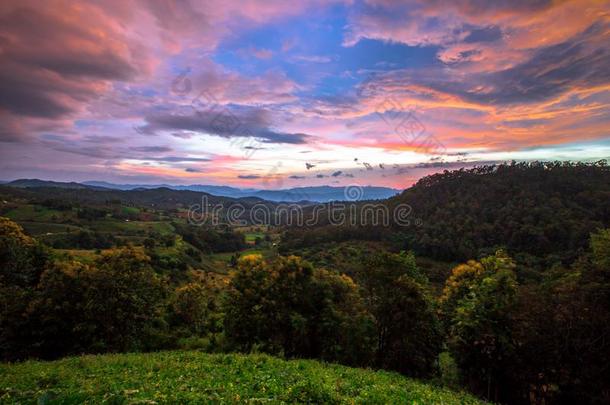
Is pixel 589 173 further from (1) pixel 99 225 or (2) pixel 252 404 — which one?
(1) pixel 99 225

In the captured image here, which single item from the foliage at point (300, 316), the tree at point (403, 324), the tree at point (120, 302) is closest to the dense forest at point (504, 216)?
the tree at point (403, 324)

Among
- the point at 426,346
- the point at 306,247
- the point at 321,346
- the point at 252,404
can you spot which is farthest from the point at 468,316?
the point at 306,247

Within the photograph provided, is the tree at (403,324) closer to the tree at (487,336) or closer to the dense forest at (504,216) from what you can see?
the tree at (487,336)

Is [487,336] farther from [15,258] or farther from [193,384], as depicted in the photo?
[15,258]

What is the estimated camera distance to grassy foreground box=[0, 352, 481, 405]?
12190 mm

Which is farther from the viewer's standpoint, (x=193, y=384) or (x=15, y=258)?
(x=15, y=258)

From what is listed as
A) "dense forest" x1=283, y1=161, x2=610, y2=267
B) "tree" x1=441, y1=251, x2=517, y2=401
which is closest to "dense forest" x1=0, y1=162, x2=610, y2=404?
"tree" x1=441, y1=251, x2=517, y2=401

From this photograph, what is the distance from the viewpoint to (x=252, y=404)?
1191 centimetres

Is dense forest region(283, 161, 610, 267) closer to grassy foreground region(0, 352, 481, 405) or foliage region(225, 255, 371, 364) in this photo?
foliage region(225, 255, 371, 364)

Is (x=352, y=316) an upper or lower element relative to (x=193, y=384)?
lower

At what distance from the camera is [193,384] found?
1507cm

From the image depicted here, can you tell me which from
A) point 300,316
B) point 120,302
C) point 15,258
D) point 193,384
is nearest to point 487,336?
point 300,316

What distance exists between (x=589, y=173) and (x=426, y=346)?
19491cm

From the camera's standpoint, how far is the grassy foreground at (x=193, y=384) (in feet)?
40.0
